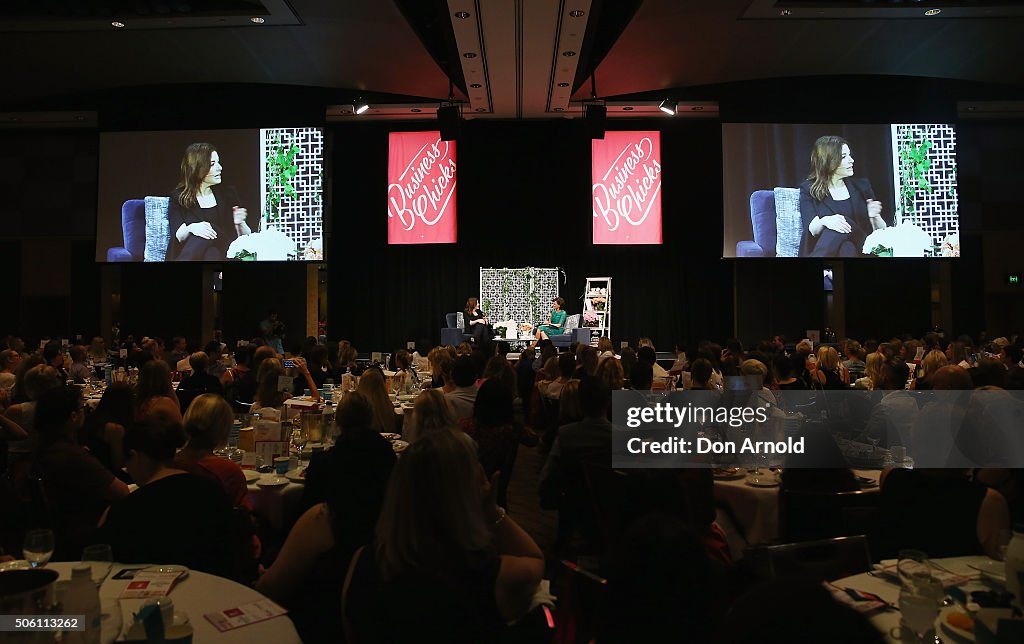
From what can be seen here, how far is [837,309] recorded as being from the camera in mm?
16156

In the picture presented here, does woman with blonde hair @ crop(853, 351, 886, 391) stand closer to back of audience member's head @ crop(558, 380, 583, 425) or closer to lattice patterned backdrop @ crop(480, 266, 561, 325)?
back of audience member's head @ crop(558, 380, 583, 425)

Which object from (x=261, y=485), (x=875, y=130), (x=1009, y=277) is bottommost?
(x=261, y=485)

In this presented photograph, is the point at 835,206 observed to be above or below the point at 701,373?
above

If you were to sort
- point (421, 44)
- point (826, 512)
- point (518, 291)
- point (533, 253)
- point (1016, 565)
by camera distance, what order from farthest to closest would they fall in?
point (533, 253) < point (518, 291) < point (421, 44) < point (826, 512) < point (1016, 565)

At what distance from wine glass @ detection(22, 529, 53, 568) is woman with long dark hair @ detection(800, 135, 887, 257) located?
1263cm

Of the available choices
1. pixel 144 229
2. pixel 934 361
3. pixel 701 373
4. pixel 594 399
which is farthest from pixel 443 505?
pixel 144 229

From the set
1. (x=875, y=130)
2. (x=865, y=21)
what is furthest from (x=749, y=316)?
(x=865, y=21)

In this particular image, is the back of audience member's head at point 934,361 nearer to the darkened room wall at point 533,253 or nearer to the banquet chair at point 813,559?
the banquet chair at point 813,559

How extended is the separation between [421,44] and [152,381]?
838cm

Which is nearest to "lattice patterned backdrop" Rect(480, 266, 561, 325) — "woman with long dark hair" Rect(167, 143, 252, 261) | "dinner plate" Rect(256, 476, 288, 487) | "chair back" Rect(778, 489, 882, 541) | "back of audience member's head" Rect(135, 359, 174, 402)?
"woman with long dark hair" Rect(167, 143, 252, 261)

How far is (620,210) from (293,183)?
6.22 m

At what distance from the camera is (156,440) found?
8.41 feet

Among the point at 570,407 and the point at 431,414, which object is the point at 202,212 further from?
the point at 431,414

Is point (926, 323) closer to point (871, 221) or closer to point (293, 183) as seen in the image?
point (871, 221)
